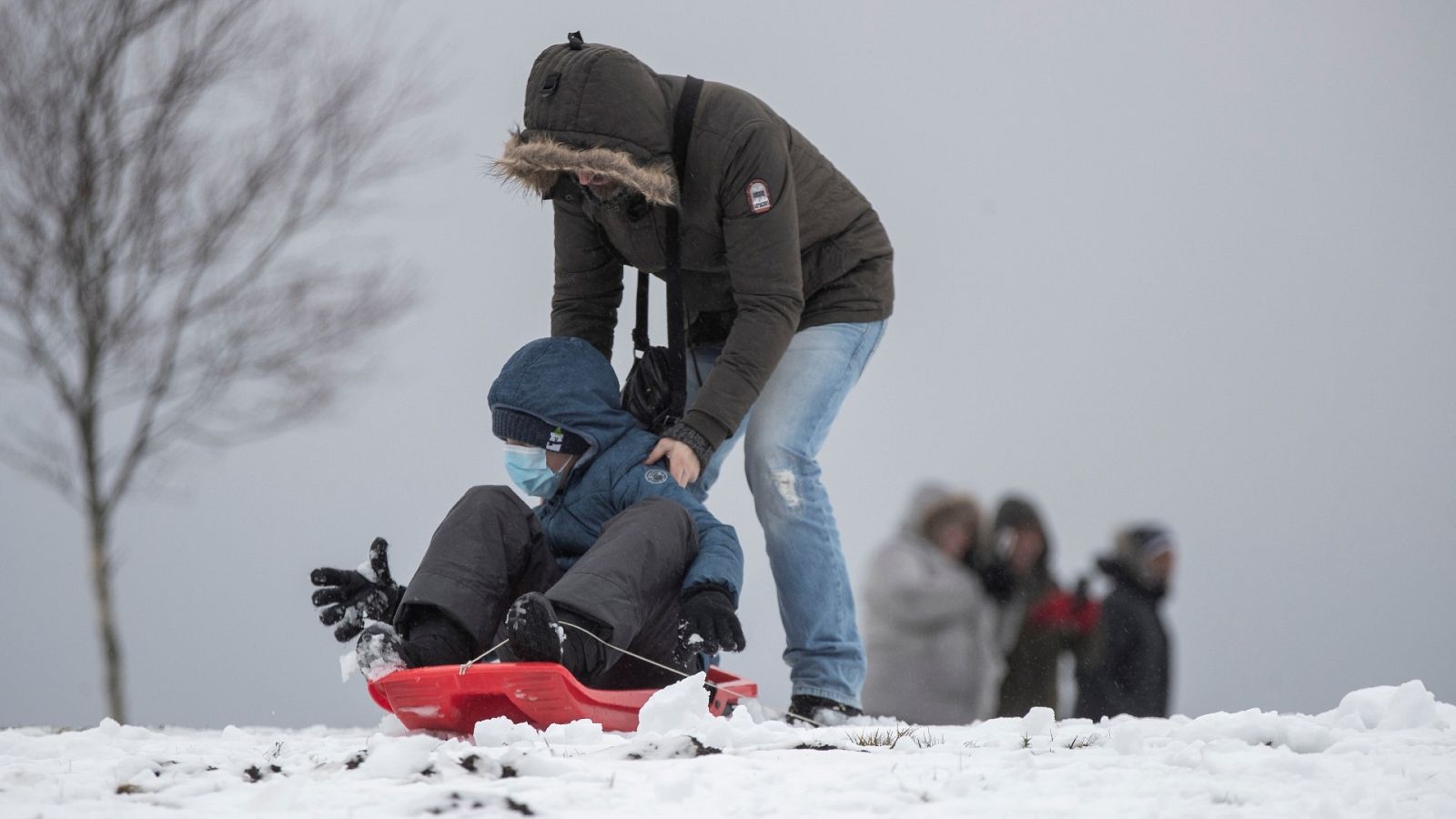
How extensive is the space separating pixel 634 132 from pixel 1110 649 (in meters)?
2.11

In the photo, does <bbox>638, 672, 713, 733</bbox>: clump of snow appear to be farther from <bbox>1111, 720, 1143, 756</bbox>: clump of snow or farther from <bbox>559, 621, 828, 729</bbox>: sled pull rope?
Result: <bbox>1111, 720, 1143, 756</bbox>: clump of snow

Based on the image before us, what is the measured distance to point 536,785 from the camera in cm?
172

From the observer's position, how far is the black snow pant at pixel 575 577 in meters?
2.50

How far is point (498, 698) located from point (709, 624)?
1.39ft

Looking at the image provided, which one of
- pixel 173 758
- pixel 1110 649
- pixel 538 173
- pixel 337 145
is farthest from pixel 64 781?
pixel 337 145

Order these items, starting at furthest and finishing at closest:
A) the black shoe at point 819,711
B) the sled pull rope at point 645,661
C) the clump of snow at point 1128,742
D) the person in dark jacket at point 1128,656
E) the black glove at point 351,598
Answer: the person in dark jacket at point 1128,656 → the black shoe at point 819,711 → the black glove at point 351,598 → the sled pull rope at point 645,661 → the clump of snow at point 1128,742

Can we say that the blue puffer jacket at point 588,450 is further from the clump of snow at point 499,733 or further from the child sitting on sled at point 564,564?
the clump of snow at point 499,733

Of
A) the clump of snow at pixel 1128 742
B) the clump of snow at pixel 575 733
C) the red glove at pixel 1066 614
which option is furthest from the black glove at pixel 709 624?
the red glove at pixel 1066 614

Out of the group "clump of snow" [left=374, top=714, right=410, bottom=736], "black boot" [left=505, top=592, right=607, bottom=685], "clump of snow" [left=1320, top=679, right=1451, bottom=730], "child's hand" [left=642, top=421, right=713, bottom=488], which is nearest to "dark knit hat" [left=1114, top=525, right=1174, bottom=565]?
"clump of snow" [left=1320, top=679, right=1451, bottom=730]

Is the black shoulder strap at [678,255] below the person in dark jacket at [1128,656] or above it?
above

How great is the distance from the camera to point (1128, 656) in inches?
152

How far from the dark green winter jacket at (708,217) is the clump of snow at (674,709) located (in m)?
0.77

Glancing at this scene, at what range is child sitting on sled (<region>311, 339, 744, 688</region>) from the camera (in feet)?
8.17

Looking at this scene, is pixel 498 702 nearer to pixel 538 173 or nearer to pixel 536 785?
pixel 536 785
